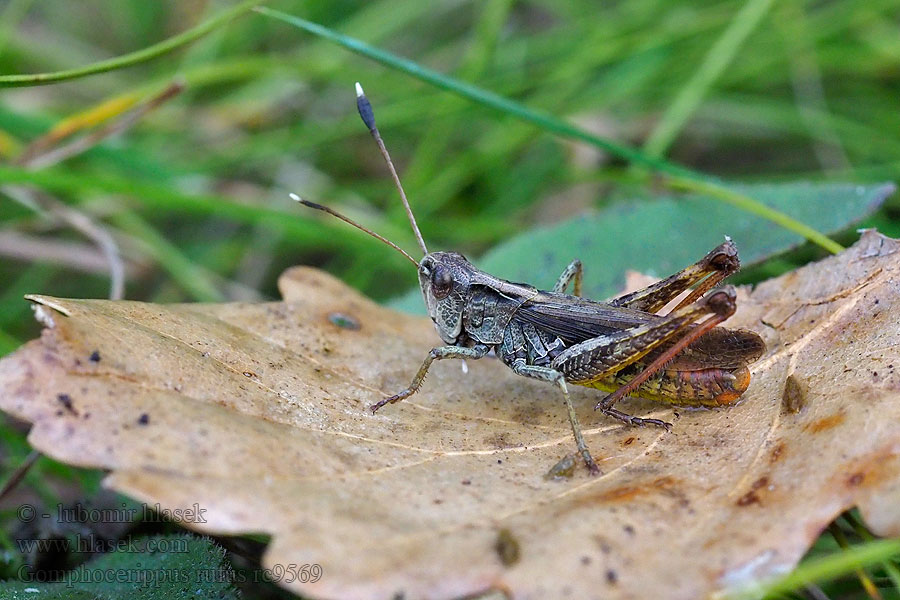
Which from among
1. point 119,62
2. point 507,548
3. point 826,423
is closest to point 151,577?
point 507,548

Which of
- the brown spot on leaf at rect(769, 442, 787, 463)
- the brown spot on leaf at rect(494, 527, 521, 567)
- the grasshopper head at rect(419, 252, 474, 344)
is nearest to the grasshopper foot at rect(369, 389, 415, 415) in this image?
the grasshopper head at rect(419, 252, 474, 344)

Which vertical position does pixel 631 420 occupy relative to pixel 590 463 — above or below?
above

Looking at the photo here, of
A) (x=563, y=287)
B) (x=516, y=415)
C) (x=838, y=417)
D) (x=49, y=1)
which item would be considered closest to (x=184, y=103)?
(x=49, y=1)

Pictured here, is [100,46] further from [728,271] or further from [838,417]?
[838,417]

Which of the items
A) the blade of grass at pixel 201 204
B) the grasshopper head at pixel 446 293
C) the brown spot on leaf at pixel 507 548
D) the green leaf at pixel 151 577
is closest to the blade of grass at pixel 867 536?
the brown spot on leaf at pixel 507 548

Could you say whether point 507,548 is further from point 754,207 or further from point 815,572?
point 754,207

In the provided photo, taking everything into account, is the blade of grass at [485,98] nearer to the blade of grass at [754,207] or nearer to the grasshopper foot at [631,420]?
the blade of grass at [754,207]
